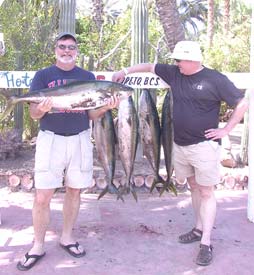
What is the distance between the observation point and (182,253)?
439 cm

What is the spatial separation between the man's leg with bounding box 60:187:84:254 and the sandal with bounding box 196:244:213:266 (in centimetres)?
110

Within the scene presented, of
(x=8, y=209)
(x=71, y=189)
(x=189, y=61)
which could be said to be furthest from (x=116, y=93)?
(x=8, y=209)

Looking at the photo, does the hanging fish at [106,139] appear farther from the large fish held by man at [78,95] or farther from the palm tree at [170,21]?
the palm tree at [170,21]

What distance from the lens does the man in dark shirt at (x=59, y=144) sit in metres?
3.90

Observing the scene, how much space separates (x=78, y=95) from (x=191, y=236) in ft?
6.46

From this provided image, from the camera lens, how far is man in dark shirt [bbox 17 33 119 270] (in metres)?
3.90

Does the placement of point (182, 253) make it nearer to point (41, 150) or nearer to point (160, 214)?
point (160, 214)

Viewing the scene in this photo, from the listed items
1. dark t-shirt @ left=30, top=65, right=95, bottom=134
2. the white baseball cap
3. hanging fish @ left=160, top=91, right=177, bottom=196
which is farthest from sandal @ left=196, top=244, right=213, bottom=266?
the white baseball cap

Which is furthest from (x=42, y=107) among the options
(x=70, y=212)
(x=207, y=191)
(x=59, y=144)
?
(x=207, y=191)

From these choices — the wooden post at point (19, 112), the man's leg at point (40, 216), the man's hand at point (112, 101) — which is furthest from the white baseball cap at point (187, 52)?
the wooden post at point (19, 112)

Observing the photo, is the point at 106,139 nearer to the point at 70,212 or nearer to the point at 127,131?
the point at 127,131

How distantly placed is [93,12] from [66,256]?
13.6m

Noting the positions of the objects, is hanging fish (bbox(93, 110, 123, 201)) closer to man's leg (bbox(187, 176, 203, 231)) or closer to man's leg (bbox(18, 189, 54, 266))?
man's leg (bbox(18, 189, 54, 266))

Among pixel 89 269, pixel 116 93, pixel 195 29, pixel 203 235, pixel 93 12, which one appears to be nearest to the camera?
pixel 116 93
